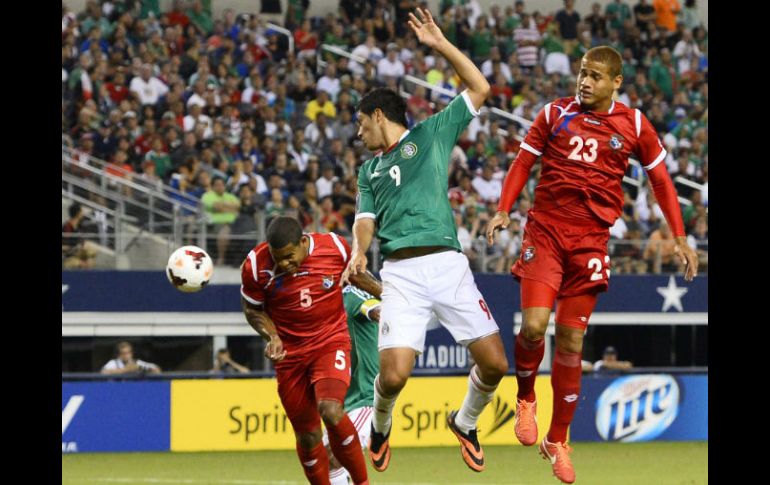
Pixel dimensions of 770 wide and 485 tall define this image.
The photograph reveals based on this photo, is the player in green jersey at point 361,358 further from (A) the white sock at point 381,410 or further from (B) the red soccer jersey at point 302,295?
(A) the white sock at point 381,410

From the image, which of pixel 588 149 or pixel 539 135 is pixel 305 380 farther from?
pixel 588 149

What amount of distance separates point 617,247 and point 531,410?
38.9 feet

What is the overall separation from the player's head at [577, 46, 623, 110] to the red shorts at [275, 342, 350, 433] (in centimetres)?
283

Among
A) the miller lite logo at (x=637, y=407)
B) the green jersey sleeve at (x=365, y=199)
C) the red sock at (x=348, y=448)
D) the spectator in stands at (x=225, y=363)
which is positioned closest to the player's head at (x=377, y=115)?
the green jersey sleeve at (x=365, y=199)

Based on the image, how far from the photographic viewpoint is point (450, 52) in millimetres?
8703

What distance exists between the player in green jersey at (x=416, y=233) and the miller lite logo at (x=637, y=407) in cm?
1077

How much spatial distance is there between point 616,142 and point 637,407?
1150 centimetres

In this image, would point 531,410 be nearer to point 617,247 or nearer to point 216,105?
point 617,247

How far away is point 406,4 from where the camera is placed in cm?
2555

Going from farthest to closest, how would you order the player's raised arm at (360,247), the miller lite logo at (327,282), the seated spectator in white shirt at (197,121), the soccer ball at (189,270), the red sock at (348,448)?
the seated spectator in white shirt at (197,121) → the soccer ball at (189,270) → the miller lite logo at (327,282) → the red sock at (348,448) → the player's raised arm at (360,247)

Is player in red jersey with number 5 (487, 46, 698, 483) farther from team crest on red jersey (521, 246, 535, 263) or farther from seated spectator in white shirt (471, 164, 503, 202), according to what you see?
seated spectator in white shirt (471, 164, 503, 202)

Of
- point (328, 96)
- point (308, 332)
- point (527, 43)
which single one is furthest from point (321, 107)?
point (308, 332)

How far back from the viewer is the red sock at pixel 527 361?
928 centimetres
